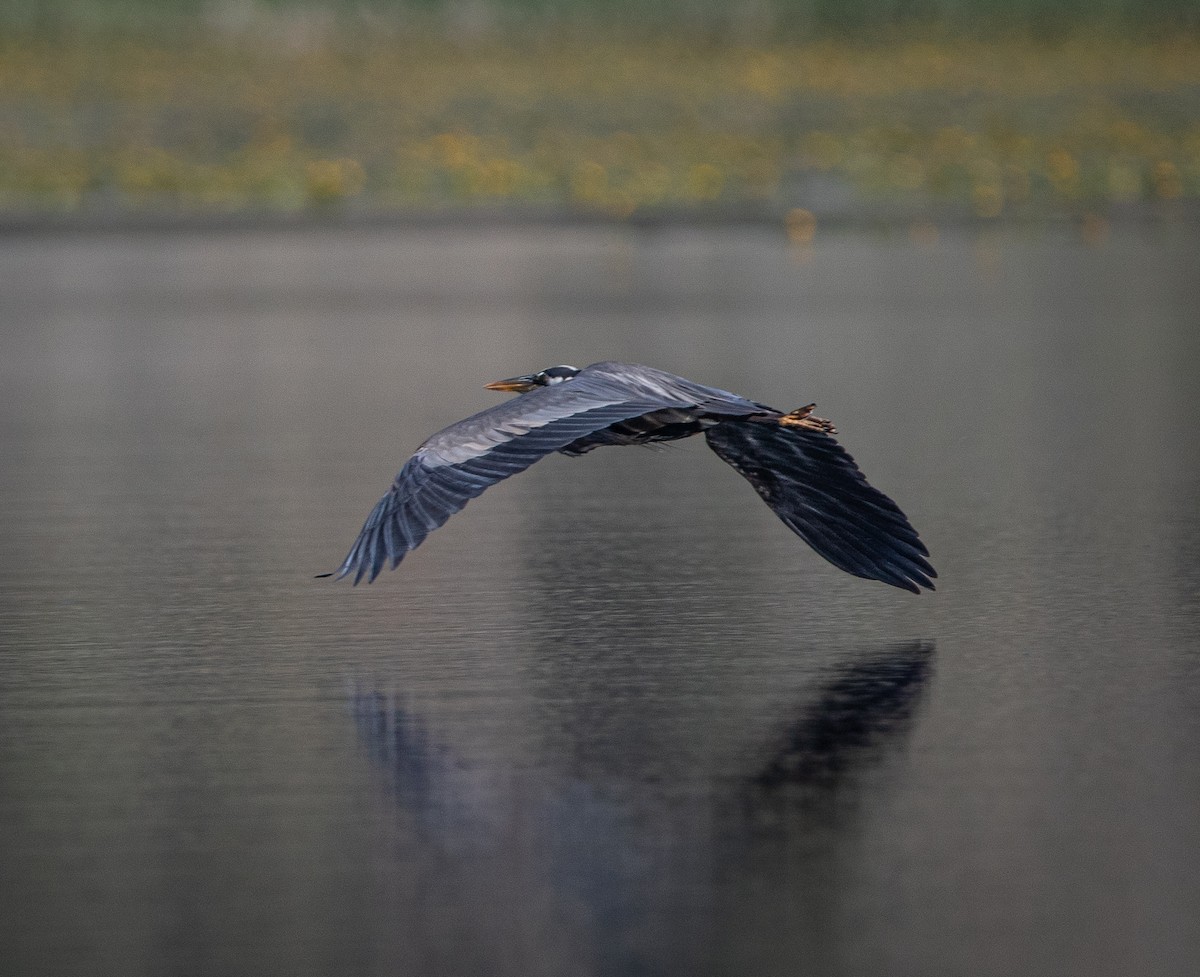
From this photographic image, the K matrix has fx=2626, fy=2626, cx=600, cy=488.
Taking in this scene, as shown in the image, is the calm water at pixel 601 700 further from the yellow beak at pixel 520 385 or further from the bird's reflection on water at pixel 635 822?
the yellow beak at pixel 520 385

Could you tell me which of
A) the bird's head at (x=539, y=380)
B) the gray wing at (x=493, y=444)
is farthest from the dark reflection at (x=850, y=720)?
the bird's head at (x=539, y=380)

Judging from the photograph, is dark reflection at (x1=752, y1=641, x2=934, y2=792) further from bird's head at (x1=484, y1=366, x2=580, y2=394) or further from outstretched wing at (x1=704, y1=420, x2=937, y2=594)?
bird's head at (x1=484, y1=366, x2=580, y2=394)

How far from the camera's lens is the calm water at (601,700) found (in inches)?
221

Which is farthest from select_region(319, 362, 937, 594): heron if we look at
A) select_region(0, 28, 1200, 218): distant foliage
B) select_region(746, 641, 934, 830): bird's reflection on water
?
select_region(0, 28, 1200, 218): distant foliage

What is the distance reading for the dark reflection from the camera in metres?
6.80

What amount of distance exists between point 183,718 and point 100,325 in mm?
14544

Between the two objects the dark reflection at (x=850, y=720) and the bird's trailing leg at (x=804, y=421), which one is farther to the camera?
the bird's trailing leg at (x=804, y=421)

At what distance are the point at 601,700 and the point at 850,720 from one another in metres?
0.76

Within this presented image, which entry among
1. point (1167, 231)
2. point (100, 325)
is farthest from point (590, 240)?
point (100, 325)

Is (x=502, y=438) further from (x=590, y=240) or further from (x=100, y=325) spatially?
(x=590, y=240)

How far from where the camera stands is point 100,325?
21.7 m

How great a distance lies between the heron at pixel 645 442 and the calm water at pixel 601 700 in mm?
261

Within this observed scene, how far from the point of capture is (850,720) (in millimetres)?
7395

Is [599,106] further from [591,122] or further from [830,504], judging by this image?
[830,504]
